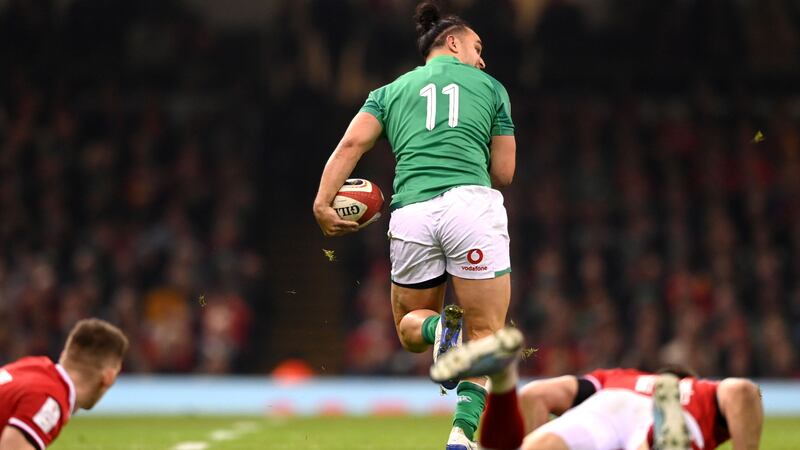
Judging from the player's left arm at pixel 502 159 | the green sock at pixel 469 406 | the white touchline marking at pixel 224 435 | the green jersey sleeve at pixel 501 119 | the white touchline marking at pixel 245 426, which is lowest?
the white touchline marking at pixel 245 426

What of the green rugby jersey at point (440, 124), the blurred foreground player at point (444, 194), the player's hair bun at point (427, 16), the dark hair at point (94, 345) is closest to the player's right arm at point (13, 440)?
the dark hair at point (94, 345)

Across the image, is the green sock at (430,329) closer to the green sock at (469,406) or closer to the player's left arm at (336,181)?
the green sock at (469,406)

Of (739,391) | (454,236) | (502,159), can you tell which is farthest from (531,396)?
(502,159)

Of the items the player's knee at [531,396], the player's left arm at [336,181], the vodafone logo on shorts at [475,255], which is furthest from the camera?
the player's left arm at [336,181]

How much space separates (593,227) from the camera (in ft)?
57.3

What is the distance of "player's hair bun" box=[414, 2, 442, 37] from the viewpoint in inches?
258

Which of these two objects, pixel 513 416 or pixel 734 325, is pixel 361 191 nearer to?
pixel 513 416

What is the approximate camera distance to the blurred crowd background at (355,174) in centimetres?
1609

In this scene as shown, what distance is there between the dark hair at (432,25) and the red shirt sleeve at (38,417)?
265 centimetres

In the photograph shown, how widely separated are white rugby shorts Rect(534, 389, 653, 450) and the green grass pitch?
3.21m

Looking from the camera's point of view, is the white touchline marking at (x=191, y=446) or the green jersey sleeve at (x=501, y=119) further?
the white touchline marking at (x=191, y=446)

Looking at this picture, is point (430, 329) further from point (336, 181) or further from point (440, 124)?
point (440, 124)

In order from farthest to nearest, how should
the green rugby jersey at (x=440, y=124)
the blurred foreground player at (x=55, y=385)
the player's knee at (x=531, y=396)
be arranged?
the green rugby jersey at (x=440, y=124), the player's knee at (x=531, y=396), the blurred foreground player at (x=55, y=385)

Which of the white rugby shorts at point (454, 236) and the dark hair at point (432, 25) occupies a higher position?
the dark hair at point (432, 25)
